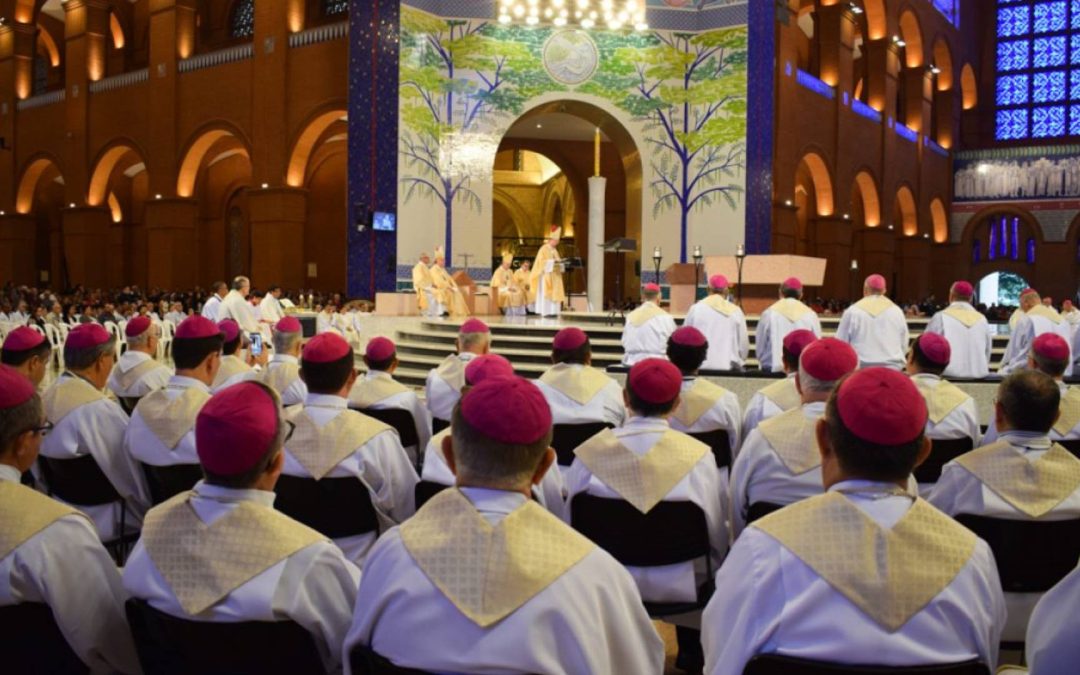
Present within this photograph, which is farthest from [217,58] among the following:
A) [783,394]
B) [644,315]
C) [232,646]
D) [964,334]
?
[232,646]

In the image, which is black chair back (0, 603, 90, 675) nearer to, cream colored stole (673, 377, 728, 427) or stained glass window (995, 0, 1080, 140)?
cream colored stole (673, 377, 728, 427)

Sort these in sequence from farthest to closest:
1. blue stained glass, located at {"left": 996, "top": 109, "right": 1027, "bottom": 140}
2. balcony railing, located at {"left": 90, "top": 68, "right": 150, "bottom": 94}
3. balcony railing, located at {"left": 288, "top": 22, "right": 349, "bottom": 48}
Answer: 1. blue stained glass, located at {"left": 996, "top": 109, "right": 1027, "bottom": 140}
2. balcony railing, located at {"left": 90, "top": 68, "right": 150, "bottom": 94}
3. balcony railing, located at {"left": 288, "top": 22, "right": 349, "bottom": 48}

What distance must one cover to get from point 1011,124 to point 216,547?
3784 centimetres

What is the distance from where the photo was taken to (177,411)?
15.2 ft

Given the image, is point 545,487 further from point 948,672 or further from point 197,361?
point 948,672

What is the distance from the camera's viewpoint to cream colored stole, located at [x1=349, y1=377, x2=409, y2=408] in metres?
5.89

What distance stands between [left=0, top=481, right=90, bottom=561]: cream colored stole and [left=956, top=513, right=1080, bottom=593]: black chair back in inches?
119

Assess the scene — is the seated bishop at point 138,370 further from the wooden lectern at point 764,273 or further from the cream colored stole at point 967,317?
the wooden lectern at point 764,273

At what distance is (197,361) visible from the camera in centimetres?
500

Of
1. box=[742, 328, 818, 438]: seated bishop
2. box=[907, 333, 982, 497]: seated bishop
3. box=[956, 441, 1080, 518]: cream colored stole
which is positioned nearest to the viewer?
box=[956, 441, 1080, 518]: cream colored stole

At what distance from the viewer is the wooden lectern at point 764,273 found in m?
16.1

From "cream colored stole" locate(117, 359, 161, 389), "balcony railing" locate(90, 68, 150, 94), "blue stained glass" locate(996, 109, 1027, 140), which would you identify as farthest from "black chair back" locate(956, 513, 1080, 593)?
"blue stained glass" locate(996, 109, 1027, 140)

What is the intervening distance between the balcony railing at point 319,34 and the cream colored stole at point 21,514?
20.7m

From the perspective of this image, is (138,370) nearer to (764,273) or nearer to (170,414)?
(170,414)
